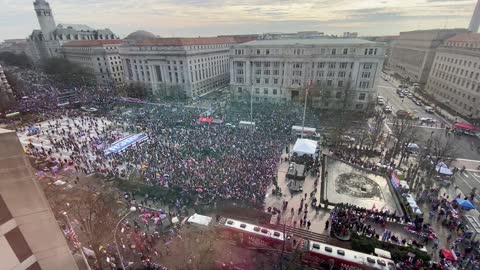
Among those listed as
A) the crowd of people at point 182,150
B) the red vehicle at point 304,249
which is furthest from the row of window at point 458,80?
the red vehicle at point 304,249

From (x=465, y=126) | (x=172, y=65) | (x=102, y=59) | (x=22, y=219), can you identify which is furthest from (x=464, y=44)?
(x=102, y=59)

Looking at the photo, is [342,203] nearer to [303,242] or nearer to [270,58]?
[303,242]

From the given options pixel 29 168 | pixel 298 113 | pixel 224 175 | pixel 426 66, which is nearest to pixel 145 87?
pixel 298 113

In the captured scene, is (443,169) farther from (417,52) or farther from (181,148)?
(417,52)

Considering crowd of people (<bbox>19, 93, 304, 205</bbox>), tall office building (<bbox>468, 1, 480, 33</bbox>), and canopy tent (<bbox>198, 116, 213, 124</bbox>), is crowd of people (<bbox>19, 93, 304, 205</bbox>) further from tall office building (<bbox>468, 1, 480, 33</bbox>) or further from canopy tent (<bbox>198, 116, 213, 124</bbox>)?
tall office building (<bbox>468, 1, 480, 33</bbox>)

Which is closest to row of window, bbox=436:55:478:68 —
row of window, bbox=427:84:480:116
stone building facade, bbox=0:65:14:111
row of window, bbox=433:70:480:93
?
row of window, bbox=433:70:480:93
